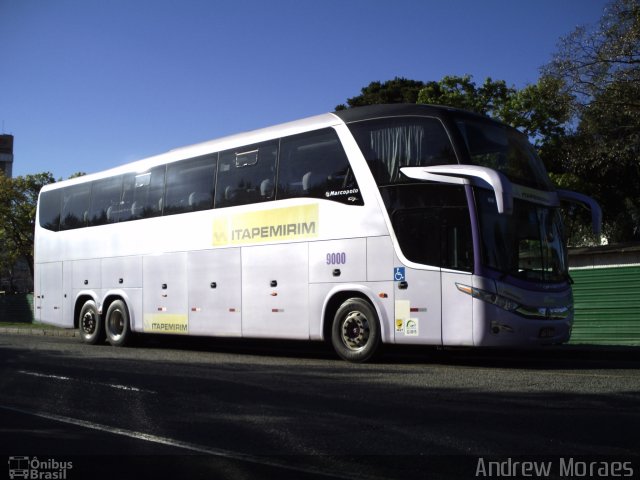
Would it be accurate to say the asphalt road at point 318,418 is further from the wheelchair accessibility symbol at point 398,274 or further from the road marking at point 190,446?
the wheelchair accessibility symbol at point 398,274

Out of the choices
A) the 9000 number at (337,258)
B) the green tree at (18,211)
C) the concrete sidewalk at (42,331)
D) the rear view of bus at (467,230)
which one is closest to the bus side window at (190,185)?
the 9000 number at (337,258)

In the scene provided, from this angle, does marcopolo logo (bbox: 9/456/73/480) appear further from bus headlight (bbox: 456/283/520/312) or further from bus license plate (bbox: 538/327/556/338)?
bus license plate (bbox: 538/327/556/338)

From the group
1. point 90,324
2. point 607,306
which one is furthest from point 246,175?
point 607,306

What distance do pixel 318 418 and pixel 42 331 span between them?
22466mm

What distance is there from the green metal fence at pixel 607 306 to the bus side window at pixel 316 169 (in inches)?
310

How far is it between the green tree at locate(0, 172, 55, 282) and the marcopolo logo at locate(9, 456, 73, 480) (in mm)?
50324

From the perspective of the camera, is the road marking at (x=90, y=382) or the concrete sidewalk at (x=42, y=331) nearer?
the road marking at (x=90, y=382)

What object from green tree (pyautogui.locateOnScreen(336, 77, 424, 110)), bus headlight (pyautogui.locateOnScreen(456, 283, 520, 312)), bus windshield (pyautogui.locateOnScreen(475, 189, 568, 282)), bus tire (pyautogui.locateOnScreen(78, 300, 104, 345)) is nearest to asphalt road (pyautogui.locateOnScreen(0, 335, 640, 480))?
bus headlight (pyautogui.locateOnScreen(456, 283, 520, 312))

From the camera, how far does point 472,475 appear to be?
4.83 metres

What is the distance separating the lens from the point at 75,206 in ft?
62.0

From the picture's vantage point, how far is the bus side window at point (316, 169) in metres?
12.2

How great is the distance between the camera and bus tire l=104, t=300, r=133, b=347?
56.1ft

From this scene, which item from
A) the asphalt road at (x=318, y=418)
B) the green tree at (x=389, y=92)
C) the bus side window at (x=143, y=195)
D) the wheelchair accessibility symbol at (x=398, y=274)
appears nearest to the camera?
the asphalt road at (x=318, y=418)

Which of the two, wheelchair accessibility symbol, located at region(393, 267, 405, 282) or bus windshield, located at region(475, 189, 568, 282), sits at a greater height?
bus windshield, located at region(475, 189, 568, 282)
